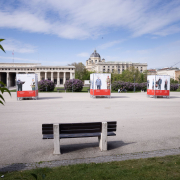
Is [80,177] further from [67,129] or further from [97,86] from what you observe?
[97,86]

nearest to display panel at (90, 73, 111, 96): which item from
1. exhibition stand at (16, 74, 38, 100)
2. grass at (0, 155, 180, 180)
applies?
exhibition stand at (16, 74, 38, 100)

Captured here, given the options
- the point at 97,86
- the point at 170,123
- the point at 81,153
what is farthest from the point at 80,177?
the point at 97,86

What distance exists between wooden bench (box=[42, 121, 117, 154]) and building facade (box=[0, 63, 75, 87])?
81662 millimetres

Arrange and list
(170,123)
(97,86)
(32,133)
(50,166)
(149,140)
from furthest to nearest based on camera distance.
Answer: (97,86) → (170,123) → (32,133) → (149,140) → (50,166)

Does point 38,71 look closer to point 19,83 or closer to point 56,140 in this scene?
point 19,83

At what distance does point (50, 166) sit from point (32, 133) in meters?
2.85

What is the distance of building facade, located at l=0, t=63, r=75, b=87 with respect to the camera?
84.2m

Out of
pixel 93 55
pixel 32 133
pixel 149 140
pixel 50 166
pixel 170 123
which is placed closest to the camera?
pixel 50 166

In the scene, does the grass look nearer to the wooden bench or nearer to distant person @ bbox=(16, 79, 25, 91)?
the wooden bench

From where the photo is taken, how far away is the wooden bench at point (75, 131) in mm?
4703

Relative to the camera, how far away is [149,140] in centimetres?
579

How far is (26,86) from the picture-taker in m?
18.1

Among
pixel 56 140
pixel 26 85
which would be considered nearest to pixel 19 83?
pixel 26 85

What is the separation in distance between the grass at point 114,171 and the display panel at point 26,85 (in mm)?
15141
